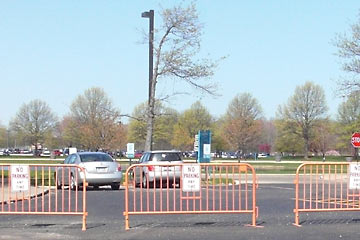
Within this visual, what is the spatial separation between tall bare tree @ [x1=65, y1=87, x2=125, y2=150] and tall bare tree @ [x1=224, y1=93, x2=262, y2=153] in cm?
1545

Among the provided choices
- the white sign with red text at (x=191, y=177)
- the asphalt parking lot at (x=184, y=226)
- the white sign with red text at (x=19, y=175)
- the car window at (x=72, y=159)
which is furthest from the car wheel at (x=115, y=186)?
the white sign with red text at (x=191, y=177)

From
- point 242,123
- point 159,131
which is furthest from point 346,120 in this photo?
point 159,131

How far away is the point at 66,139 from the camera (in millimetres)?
79938

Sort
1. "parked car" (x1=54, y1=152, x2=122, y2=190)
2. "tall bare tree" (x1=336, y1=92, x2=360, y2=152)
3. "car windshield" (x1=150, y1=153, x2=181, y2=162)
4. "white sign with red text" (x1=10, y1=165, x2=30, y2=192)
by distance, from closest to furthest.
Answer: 1. "white sign with red text" (x1=10, y1=165, x2=30, y2=192)
2. "parked car" (x1=54, y1=152, x2=122, y2=190)
3. "car windshield" (x1=150, y1=153, x2=181, y2=162)
4. "tall bare tree" (x1=336, y1=92, x2=360, y2=152)

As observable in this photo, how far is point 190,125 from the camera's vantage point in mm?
81312

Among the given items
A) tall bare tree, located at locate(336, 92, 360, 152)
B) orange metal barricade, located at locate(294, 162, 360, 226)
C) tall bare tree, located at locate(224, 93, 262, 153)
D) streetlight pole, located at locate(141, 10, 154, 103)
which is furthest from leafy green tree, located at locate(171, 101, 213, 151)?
orange metal barricade, located at locate(294, 162, 360, 226)

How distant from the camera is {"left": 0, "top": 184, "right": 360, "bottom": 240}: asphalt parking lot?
9.55 m

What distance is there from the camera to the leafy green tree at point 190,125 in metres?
79.8

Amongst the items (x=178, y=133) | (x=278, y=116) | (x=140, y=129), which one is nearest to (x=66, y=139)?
(x=140, y=129)

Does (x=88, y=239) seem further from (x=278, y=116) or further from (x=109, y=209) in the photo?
(x=278, y=116)

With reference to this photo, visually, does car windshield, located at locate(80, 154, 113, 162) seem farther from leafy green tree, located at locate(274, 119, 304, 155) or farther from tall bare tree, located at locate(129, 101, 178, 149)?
leafy green tree, located at locate(274, 119, 304, 155)

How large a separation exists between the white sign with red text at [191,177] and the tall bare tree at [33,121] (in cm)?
7394

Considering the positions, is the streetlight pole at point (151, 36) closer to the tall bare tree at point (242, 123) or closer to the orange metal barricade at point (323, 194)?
the orange metal barricade at point (323, 194)

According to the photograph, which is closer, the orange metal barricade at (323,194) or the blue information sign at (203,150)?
the orange metal barricade at (323,194)
